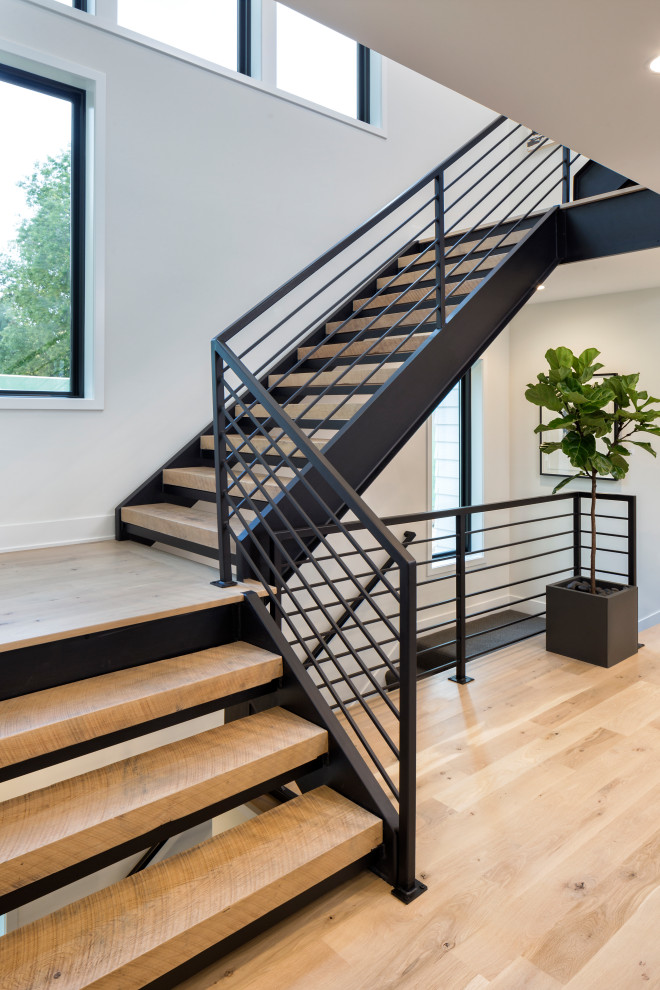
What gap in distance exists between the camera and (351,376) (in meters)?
3.60

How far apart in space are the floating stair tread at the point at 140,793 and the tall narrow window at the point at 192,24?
12.8 feet

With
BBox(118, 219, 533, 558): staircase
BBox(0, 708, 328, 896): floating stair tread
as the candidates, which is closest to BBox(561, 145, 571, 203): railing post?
BBox(118, 219, 533, 558): staircase

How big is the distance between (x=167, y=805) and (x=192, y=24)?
4.45m

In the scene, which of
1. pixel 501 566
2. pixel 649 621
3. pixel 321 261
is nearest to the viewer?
pixel 321 261

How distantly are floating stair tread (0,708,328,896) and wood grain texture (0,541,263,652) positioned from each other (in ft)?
1.45

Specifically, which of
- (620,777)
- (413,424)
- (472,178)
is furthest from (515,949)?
(472,178)

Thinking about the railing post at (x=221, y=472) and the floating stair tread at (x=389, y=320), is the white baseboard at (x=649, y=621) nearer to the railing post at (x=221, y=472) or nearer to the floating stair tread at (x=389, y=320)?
the floating stair tread at (x=389, y=320)

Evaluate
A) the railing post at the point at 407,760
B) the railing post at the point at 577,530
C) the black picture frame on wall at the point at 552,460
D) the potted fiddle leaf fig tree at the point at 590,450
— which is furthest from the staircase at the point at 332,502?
the black picture frame on wall at the point at 552,460

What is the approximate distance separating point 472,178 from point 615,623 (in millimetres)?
4114

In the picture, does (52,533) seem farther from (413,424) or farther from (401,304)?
(401,304)

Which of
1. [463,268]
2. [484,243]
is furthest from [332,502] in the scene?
[484,243]

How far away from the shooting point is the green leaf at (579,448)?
12.6 feet

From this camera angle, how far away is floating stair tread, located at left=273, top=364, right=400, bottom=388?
132 inches

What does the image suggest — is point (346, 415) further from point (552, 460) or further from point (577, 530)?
point (552, 460)
